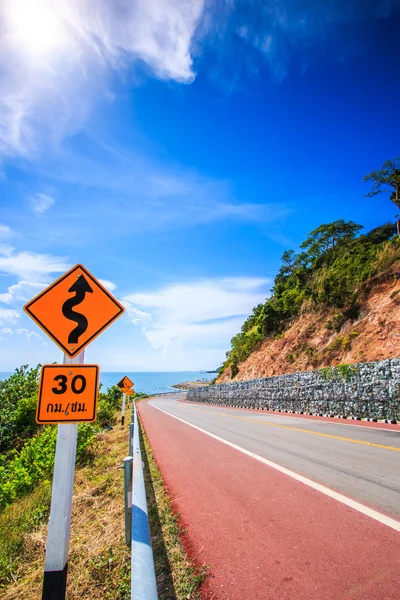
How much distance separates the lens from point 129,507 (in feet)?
11.6

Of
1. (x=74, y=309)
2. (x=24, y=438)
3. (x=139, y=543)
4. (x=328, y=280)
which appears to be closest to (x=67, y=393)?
(x=74, y=309)

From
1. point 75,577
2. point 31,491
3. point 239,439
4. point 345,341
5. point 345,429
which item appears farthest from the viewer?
point 345,341

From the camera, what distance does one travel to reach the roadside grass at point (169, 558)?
2754 mm

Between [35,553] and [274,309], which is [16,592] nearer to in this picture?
[35,553]

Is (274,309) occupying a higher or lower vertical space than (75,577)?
higher

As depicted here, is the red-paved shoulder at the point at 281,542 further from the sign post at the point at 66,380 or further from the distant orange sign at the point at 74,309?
the distant orange sign at the point at 74,309

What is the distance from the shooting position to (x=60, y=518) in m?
2.56

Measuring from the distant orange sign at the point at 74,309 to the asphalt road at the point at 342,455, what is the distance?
426 centimetres

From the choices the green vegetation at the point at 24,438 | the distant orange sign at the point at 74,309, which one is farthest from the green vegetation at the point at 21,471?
the distant orange sign at the point at 74,309

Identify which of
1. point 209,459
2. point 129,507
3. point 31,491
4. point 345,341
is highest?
point 345,341

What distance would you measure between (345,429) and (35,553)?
1019cm

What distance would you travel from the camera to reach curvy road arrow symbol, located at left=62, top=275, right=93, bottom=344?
308 centimetres

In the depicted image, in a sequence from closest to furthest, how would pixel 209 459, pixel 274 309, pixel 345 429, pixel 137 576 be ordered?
pixel 137 576 → pixel 209 459 → pixel 345 429 → pixel 274 309

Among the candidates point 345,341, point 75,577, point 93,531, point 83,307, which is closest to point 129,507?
point 75,577
